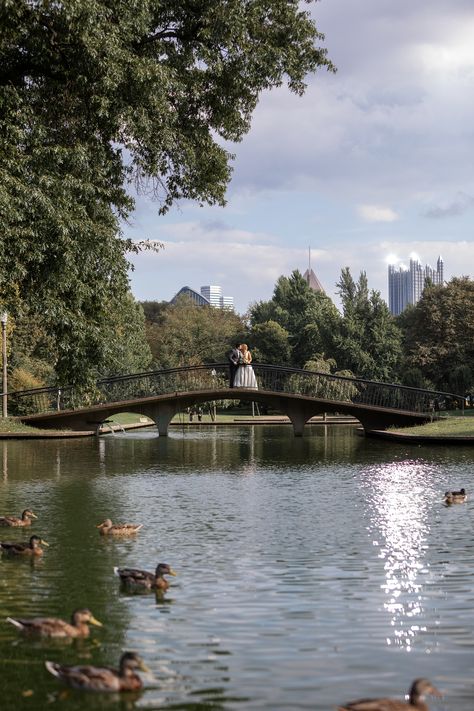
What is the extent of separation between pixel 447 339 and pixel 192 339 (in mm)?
29389

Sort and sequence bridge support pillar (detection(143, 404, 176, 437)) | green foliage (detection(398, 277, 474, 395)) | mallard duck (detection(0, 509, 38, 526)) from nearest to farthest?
mallard duck (detection(0, 509, 38, 526)) → bridge support pillar (detection(143, 404, 176, 437)) → green foliage (detection(398, 277, 474, 395))

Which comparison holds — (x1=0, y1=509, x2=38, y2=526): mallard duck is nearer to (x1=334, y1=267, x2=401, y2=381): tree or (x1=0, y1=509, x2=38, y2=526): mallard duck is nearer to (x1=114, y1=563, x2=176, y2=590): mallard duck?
(x1=114, y1=563, x2=176, y2=590): mallard duck

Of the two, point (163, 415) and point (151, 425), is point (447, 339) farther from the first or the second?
point (163, 415)

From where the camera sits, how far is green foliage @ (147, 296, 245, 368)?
90.4 metres

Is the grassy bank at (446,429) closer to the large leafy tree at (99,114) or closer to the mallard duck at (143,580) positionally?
the large leafy tree at (99,114)

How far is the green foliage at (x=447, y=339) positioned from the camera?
2672 inches

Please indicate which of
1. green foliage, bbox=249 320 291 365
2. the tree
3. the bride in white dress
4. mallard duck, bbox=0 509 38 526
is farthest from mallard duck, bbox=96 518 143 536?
green foliage, bbox=249 320 291 365

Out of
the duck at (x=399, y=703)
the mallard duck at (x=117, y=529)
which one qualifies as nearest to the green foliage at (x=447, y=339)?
the mallard duck at (x=117, y=529)

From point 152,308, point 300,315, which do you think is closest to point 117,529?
point 300,315

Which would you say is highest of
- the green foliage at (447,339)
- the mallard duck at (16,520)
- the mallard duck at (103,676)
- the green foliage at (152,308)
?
the green foliage at (152,308)

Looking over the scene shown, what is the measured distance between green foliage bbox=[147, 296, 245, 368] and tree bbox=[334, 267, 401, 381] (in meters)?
12.8

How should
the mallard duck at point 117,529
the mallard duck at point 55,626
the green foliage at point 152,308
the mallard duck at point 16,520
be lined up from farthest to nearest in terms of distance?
the green foliage at point 152,308 < the mallard duck at point 16,520 < the mallard duck at point 117,529 < the mallard duck at point 55,626

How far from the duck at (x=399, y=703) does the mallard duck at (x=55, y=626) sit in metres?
3.07

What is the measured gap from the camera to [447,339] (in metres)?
69.2
